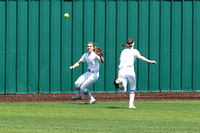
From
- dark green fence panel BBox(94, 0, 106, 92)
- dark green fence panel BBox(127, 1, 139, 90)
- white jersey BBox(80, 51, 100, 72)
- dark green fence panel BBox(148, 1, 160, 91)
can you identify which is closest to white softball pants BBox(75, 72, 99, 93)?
white jersey BBox(80, 51, 100, 72)

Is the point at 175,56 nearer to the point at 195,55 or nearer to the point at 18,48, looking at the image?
the point at 195,55

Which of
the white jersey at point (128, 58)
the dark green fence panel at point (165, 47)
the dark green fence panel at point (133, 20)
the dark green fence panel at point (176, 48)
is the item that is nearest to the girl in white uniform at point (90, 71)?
the white jersey at point (128, 58)

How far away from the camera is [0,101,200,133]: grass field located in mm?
12086

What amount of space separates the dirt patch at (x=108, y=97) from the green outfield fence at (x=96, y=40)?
41 centimetres

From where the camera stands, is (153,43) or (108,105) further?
(153,43)

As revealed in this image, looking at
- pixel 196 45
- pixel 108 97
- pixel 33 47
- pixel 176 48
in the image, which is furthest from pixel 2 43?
pixel 196 45

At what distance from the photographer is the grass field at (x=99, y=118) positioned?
1209 cm

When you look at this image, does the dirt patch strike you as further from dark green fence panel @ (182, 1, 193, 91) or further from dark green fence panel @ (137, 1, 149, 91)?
dark green fence panel @ (182, 1, 193, 91)

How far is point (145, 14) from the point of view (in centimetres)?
2330

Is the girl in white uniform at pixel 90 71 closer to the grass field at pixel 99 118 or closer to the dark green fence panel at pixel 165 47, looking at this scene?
the grass field at pixel 99 118

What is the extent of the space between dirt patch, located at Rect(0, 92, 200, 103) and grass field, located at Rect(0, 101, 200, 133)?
6.67 ft

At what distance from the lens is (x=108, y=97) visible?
21641mm

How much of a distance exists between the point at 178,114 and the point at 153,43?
27.7 ft

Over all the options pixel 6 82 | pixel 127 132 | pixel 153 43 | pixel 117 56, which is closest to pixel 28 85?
pixel 6 82
